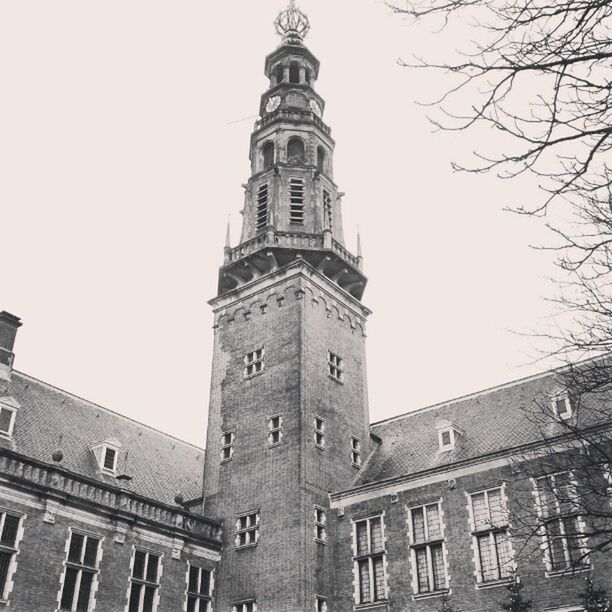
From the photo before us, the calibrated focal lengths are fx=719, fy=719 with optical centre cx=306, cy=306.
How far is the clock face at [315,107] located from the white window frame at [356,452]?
2138 cm

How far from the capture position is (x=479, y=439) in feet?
102

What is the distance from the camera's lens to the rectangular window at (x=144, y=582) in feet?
88.5

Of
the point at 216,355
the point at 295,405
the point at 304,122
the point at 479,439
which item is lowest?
the point at 479,439

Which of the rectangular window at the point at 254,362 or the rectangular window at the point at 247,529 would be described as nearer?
the rectangular window at the point at 247,529

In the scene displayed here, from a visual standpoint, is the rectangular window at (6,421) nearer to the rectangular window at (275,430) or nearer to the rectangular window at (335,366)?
the rectangular window at (275,430)

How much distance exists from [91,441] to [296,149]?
21.4 m

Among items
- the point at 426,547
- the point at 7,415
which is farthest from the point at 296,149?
the point at 426,547

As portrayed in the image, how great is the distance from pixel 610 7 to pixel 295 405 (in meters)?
27.0

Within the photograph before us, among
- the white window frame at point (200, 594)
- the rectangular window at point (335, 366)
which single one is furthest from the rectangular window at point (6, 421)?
the rectangular window at point (335, 366)

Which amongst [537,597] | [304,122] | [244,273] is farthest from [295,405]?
[304,122]

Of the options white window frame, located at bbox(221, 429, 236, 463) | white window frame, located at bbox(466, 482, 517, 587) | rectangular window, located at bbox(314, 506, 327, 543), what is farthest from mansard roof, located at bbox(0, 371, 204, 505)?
white window frame, located at bbox(466, 482, 517, 587)

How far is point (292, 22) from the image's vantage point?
51000mm

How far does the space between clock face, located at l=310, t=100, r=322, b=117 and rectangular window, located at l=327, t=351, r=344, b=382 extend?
17263 millimetres

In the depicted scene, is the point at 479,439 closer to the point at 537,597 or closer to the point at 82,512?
the point at 537,597
